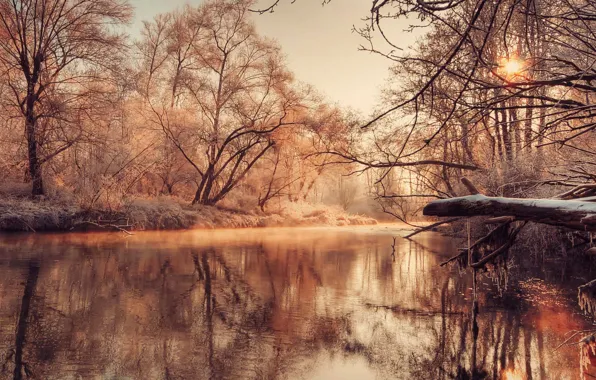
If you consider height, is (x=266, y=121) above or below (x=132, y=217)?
above

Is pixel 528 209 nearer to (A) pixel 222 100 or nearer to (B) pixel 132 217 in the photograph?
(B) pixel 132 217

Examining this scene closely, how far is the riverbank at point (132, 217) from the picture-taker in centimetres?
1611

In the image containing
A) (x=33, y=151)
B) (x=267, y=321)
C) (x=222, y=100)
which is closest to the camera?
(x=267, y=321)

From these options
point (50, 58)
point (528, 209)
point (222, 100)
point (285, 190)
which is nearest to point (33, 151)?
point (50, 58)

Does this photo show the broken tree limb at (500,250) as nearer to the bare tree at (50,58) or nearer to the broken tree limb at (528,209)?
the broken tree limb at (528,209)

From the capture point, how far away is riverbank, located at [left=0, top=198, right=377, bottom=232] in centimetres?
1611

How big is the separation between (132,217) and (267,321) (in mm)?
13986

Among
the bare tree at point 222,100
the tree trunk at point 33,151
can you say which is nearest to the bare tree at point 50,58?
the tree trunk at point 33,151

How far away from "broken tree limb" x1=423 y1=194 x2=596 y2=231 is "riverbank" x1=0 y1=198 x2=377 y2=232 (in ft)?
45.7

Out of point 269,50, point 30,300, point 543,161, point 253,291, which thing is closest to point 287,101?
point 269,50

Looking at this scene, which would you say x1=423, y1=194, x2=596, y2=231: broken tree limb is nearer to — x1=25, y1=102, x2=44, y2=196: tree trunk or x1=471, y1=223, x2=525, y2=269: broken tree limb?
x1=471, y1=223, x2=525, y2=269: broken tree limb

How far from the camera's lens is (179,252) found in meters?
12.5

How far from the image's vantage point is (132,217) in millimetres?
18609

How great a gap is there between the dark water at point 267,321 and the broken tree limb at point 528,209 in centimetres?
185
